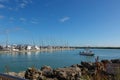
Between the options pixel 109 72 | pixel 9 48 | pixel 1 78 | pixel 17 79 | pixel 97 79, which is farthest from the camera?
pixel 9 48

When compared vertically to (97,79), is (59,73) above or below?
below

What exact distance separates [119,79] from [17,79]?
6.90ft

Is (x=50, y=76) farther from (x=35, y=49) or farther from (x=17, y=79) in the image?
(x=35, y=49)

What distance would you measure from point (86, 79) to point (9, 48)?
174 metres

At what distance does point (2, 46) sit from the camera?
579 ft

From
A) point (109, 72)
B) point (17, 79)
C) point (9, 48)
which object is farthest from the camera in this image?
point (9, 48)

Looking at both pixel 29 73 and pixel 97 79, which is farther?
pixel 29 73

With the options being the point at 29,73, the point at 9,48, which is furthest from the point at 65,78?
the point at 9,48

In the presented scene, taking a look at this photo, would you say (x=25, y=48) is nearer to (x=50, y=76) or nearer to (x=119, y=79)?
(x=50, y=76)

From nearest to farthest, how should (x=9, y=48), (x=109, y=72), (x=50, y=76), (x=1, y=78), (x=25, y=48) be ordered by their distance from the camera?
1. (x=1, y=78)
2. (x=109, y=72)
3. (x=50, y=76)
4. (x=9, y=48)
5. (x=25, y=48)

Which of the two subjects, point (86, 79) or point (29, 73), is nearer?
point (86, 79)

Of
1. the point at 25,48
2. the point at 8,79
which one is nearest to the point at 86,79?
the point at 8,79

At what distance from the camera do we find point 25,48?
190m

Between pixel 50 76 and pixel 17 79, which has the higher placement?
pixel 17 79
